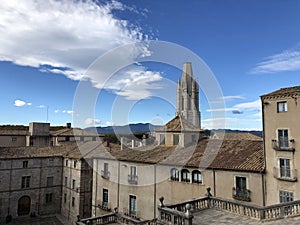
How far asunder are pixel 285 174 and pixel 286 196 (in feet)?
5.84

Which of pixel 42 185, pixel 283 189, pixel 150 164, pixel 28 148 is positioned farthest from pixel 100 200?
pixel 283 189

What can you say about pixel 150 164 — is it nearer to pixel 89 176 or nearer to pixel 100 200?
pixel 100 200

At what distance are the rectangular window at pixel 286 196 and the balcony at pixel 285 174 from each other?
1.11 m

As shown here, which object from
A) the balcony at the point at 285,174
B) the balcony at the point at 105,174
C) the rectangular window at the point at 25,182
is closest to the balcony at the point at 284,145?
the balcony at the point at 285,174

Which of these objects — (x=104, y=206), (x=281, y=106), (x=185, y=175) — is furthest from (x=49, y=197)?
(x=281, y=106)

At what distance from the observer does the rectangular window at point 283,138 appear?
72.0ft

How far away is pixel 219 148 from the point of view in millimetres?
28344

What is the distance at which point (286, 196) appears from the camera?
2108cm

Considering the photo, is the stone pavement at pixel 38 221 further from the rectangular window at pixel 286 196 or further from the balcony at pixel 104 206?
the rectangular window at pixel 286 196

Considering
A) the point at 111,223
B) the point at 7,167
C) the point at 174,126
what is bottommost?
the point at 111,223

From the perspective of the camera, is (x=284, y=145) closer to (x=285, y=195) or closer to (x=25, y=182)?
(x=285, y=195)

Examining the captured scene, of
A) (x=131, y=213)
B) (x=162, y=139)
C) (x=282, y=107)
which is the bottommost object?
(x=131, y=213)

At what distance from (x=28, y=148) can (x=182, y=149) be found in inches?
1175

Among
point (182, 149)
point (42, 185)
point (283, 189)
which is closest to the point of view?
point (283, 189)
